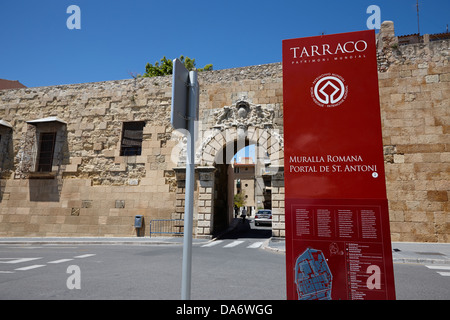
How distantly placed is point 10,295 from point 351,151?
185 inches

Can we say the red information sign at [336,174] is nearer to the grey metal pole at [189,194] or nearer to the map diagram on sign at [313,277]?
the map diagram on sign at [313,277]

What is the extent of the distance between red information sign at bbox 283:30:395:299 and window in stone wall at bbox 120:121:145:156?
37.9ft

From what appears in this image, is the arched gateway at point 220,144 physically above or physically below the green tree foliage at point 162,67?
below

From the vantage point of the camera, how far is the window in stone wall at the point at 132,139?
43.3ft

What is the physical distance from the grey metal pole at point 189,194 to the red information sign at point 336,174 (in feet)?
2.70

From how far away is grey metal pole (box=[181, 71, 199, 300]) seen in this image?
7.14ft

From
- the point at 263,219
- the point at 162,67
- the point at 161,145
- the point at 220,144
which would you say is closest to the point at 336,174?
the point at 220,144

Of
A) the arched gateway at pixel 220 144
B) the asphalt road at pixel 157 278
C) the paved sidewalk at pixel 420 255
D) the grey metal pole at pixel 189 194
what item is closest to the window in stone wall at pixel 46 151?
the arched gateway at pixel 220 144

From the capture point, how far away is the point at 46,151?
46.5 ft

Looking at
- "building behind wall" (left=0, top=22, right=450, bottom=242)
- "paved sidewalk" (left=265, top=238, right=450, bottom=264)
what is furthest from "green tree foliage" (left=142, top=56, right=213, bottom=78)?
"paved sidewalk" (left=265, top=238, right=450, bottom=264)

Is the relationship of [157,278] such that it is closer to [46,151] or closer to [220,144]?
[220,144]
